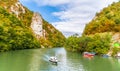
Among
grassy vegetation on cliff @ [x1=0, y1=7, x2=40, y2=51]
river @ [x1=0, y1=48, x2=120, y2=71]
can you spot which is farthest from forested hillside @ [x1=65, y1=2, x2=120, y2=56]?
grassy vegetation on cliff @ [x1=0, y1=7, x2=40, y2=51]

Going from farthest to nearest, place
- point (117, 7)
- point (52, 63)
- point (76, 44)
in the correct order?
point (117, 7), point (76, 44), point (52, 63)

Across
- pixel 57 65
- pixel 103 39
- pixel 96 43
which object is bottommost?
pixel 57 65

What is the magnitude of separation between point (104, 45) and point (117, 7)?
58.1 m

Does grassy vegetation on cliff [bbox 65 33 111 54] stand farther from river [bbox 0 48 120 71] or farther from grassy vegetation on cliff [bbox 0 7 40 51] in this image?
grassy vegetation on cliff [bbox 0 7 40 51]

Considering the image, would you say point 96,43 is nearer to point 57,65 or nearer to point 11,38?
point 57,65

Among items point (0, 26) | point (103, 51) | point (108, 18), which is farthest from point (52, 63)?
point (108, 18)

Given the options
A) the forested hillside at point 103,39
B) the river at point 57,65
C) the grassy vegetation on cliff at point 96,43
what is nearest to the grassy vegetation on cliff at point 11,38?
the forested hillside at point 103,39

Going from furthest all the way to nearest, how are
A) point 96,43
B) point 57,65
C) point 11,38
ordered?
point 11,38, point 96,43, point 57,65

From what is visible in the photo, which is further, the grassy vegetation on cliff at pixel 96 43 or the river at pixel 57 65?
the grassy vegetation on cliff at pixel 96 43

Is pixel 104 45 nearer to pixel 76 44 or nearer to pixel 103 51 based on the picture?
pixel 103 51

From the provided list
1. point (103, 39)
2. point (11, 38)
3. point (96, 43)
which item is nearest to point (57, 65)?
point (96, 43)

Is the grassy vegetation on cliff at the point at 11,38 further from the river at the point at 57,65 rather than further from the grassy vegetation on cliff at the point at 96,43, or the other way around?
the river at the point at 57,65

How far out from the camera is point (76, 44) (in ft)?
435

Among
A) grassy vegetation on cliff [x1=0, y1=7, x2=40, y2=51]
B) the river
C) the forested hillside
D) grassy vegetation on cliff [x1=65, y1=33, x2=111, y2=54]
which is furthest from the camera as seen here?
grassy vegetation on cliff [x1=0, y1=7, x2=40, y2=51]
